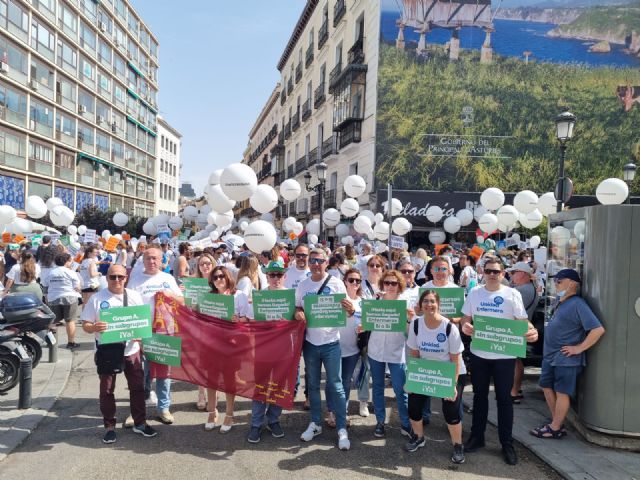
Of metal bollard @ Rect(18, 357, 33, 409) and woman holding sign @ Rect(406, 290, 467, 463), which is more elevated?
woman holding sign @ Rect(406, 290, 467, 463)

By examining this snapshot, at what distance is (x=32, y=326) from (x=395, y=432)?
4979 millimetres

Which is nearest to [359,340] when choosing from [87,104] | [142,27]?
[87,104]

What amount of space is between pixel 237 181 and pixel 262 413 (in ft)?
16.9

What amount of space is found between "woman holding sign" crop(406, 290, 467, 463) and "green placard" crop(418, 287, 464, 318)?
908 mm

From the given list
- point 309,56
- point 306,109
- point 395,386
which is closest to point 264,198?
point 395,386

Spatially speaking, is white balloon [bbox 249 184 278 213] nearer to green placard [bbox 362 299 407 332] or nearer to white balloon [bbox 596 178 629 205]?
green placard [bbox 362 299 407 332]

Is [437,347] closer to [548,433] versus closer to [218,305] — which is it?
[548,433]

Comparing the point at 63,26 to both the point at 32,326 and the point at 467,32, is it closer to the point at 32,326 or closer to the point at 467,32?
the point at 467,32

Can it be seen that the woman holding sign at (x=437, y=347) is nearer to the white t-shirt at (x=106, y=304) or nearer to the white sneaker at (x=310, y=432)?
the white sneaker at (x=310, y=432)

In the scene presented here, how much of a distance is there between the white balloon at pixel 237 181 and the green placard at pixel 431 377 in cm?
553

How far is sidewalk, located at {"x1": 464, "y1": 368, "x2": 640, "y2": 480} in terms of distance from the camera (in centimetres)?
437

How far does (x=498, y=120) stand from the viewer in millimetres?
24094

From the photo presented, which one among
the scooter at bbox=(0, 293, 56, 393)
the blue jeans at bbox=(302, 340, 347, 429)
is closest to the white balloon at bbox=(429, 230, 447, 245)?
the scooter at bbox=(0, 293, 56, 393)

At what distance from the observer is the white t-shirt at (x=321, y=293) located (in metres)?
4.99
